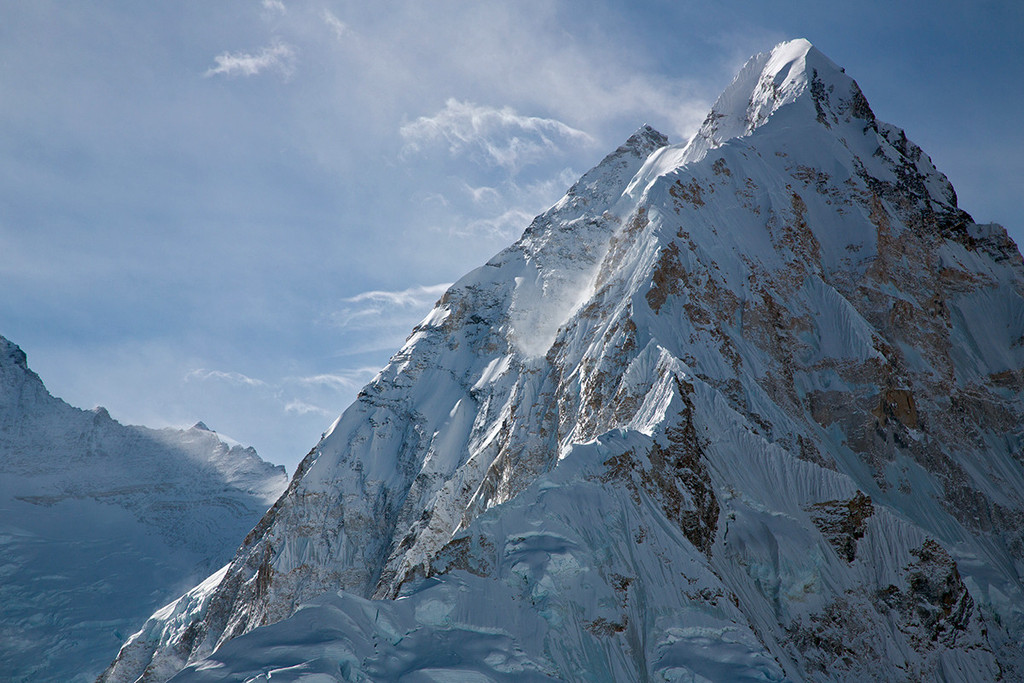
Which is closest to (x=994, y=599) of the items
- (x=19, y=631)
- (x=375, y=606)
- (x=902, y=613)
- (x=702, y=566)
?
(x=902, y=613)

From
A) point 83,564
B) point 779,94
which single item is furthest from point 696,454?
point 83,564

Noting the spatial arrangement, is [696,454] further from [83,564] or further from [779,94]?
[83,564]

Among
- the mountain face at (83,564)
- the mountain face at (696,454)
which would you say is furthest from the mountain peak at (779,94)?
the mountain face at (83,564)

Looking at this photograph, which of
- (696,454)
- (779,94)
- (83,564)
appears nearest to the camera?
(696,454)

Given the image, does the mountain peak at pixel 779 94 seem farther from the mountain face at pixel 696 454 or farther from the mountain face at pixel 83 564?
the mountain face at pixel 83 564

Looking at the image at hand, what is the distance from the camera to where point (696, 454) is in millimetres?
48656

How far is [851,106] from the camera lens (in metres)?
98.8

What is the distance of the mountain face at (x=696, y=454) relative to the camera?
3584 centimetres

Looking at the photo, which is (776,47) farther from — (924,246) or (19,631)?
(19,631)

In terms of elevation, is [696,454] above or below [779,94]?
below

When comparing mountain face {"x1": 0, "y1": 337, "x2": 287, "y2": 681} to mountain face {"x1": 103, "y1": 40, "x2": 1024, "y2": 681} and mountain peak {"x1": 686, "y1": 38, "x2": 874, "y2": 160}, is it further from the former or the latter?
mountain peak {"x1": 686, "y1": 38, "x2": 874, "y2": 160}

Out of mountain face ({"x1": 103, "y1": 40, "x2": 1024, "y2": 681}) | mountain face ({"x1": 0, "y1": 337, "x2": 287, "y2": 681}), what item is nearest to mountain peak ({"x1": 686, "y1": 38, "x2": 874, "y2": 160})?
mountain face ({"x1": 103, "y1": 40, "x2": 1024, "y2": 681})

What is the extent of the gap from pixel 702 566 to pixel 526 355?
48.9 metres

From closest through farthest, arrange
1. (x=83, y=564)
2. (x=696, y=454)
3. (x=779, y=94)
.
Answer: (x=696, y=454) → (x=779, y=94) → (x=83, y=564)
